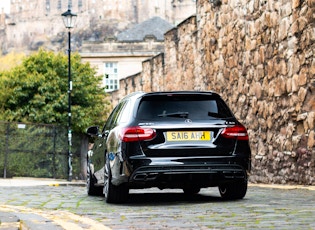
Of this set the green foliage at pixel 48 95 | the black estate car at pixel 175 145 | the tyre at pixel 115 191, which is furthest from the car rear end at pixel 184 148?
the green foliage at pixel 48 95

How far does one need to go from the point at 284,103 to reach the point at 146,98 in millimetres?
4411

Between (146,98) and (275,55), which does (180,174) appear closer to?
(146,98)

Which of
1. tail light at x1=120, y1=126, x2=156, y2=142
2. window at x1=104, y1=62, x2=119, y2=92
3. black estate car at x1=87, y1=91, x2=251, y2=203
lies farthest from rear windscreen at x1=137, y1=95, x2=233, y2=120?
window at x1=104, y1=62, x2=119, y2=92

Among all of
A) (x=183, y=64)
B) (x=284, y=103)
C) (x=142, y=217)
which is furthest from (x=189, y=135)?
(x=183, y=64)

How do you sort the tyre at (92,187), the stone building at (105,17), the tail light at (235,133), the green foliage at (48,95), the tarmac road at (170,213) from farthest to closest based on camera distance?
1. the stone building at (105,17)
2. the green foliage at (48,95)
3. the tyre at (92,187)
4. the tail light at (235,133)
5. the tarmac road at (170,213)

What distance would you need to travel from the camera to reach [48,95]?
39.3m

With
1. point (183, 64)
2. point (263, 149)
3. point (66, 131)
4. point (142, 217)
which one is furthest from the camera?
point (66, 131)

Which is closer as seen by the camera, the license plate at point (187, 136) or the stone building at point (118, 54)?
the license plate at point (187, 136)

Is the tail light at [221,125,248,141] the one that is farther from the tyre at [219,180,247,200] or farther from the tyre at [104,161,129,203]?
the tyre at [104,161,129,203]

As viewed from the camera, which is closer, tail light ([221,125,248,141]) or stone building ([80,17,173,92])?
tail light ([221,125,248,141])

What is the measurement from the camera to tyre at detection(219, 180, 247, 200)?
37.2ft

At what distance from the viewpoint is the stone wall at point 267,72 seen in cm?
1354

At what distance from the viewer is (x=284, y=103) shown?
1480cm

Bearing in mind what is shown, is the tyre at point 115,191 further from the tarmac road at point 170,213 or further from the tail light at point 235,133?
the tail light at point 235,133
